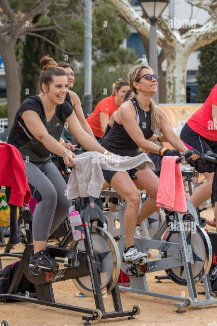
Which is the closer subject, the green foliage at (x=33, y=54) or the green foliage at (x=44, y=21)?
the green foliage at (x=44, y=21)

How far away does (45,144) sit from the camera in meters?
6.24

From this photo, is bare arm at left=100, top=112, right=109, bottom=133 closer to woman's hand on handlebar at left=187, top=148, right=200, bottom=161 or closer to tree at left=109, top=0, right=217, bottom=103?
woman's hand on handlebar at left=187, top=148, right=200, bottom=161

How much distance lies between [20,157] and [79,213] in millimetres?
650

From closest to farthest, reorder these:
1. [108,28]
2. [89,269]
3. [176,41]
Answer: [89,269] < [176,41] < [108,28]

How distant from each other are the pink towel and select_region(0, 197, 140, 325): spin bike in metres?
0.54

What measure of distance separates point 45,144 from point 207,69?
33961mm

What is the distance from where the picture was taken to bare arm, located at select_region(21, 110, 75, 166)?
6.18 metres

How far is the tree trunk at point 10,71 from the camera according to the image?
958 inches

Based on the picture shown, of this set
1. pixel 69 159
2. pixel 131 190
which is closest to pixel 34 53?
pixel 131 190

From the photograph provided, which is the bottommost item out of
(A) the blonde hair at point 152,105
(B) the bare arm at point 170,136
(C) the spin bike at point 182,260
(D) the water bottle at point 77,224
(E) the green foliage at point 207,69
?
(C) the spin bike at point 182,260

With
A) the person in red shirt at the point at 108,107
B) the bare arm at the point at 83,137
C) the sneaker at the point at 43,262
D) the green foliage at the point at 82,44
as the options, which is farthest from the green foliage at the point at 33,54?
the sneaker at the point at 43,262

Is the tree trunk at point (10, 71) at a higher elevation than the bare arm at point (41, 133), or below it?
higher

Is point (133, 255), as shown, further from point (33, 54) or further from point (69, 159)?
point (33, 54)

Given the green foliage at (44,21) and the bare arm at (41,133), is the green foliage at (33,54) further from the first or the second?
the bare arm at (41,133)
